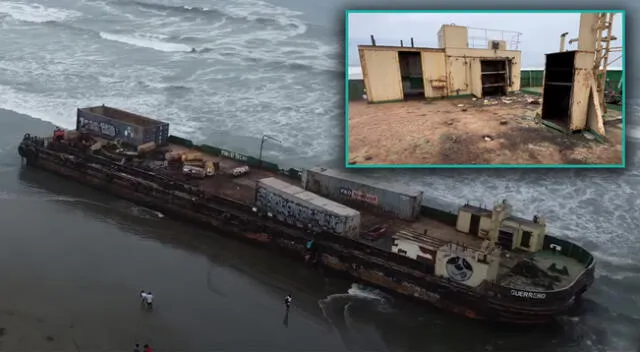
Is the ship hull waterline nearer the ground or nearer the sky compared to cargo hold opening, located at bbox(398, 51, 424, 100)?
nearer the ground

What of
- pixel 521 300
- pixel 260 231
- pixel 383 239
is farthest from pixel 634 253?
pixel 260 231

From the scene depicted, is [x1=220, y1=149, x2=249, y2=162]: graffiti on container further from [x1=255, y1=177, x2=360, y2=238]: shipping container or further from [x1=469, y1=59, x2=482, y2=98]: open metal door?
[x1=469, y1=59, x2=482, y2=98]: open metal door

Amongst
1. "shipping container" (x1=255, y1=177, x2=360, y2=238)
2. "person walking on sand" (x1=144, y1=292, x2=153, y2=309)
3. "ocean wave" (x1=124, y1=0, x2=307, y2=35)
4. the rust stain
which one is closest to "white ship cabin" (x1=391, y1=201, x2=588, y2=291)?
"shipping container" (x1=255, y1=177, x2=360, y2=238)

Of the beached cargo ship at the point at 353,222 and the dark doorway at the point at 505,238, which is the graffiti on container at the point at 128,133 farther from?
the dark doorway at the point at 505,238

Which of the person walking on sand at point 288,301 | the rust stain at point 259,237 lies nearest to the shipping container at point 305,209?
the rust stain at point 259,237

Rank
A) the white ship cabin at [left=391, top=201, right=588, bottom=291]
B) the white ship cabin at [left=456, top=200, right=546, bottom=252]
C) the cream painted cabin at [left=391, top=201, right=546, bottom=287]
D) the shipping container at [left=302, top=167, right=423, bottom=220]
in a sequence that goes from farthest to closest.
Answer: the shipping container at [left=302, top=167, right=423, bottom=220]
the white ship cabin at [left=456, top=200, right=546, bottom=252]
the white ship cabin at [left=391, top=201, right=588, bottom=291]
the cream painted cabin at [left=391, top=201, right=546, bottom=287]

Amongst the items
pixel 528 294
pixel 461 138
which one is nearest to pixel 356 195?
pixel 528 294

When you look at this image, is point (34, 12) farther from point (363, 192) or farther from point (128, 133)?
point (363, 192)
